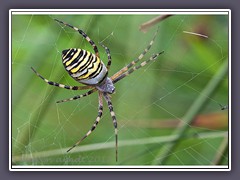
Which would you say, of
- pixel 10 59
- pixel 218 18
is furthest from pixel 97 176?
pixel 218 18

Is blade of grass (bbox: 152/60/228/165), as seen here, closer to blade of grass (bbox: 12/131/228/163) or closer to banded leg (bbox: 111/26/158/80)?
blade of grass (bbox: 12/131/228/163)

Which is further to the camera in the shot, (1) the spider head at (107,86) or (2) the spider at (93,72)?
(1) the spider head at (107,86)

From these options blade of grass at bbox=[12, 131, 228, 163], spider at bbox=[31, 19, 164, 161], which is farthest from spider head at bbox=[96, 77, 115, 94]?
blade of grass at bbox=[12, 131, 228, 163]

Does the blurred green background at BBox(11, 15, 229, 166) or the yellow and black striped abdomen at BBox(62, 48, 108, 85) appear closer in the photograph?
the yellow and black striped abdomen at BBox(62, 48, 108, 85)

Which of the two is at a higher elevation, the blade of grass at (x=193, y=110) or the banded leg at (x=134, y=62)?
the banded leg at (x=134, y=62)

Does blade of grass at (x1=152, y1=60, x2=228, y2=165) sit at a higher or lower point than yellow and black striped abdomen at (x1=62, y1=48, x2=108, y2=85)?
lower

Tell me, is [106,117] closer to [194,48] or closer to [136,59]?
[136,59]

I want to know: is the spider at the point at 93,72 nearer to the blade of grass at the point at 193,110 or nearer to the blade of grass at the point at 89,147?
the blade of grass at the point at 89,147

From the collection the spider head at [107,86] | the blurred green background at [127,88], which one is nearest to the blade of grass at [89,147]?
the blurred green background at [127,88]

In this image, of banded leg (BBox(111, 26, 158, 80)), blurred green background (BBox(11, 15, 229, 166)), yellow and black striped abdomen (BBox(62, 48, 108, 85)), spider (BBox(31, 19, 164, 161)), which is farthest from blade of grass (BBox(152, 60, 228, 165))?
yellow and black striped abdomen (BBox(62, 48, 108, 85))
